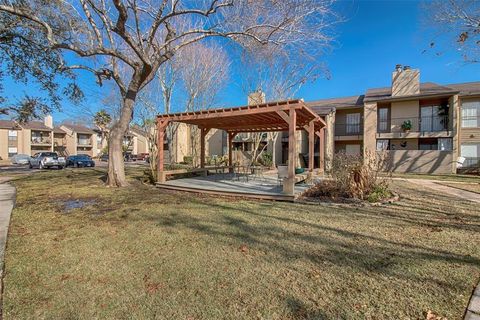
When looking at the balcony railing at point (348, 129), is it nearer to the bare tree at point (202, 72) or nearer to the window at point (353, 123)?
the window at point (353, 123)

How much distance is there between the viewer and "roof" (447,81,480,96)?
63.2ft

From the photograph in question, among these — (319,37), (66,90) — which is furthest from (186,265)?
(66,90)

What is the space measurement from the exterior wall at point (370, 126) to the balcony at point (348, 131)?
3.51ft

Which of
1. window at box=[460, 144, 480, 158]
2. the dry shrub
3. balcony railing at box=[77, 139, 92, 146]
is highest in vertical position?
balcony railing at box=[77, 139, 92, 146]

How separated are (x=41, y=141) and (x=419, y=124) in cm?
6079

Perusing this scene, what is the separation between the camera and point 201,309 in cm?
261

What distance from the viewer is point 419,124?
2077 cm

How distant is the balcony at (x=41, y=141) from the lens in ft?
159

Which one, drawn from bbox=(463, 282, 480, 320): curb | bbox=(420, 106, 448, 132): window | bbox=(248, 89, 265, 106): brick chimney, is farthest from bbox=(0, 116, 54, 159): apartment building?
bbox=(463, 282, 480, 320): curb

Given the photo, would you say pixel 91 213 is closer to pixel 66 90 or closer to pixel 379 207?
pixel 379 207

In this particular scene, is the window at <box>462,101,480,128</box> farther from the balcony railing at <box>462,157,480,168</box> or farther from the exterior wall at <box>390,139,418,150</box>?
the exterior wall at <box>390,139,418,150</box>

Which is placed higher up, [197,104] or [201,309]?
[197,104]

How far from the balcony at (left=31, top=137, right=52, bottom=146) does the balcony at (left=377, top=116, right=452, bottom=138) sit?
57.5 m

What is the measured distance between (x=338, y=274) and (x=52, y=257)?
4.29m
